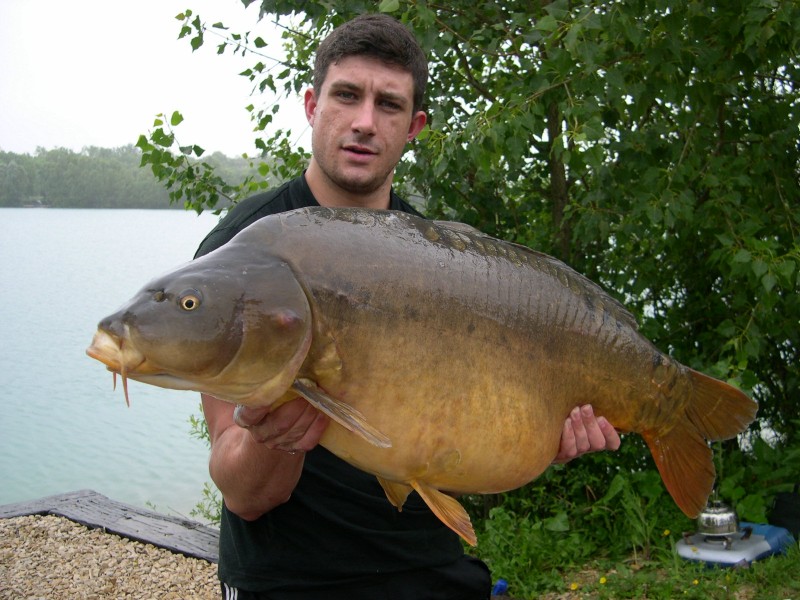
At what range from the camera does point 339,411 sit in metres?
1.29

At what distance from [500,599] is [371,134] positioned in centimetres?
250

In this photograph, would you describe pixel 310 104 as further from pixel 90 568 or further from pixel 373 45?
pixel 90 568

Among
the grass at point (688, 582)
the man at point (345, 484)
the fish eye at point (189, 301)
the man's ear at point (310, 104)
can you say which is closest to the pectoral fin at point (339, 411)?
the fish eye at point (189, 301)

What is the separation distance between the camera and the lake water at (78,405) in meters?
6.45

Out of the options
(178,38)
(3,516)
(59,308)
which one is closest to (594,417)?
(178,38)

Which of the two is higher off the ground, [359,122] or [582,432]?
[359,122]

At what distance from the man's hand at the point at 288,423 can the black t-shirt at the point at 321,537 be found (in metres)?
0.46

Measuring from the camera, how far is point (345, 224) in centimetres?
141

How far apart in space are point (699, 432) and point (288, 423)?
1021mm

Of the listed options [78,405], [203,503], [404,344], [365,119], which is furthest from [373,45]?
[78,405]

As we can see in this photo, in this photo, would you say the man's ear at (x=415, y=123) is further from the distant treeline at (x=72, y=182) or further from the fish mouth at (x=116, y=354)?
the distant treeline at (x=72, y=182)

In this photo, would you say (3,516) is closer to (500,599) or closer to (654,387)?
(500,599)

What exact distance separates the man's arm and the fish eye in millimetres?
213

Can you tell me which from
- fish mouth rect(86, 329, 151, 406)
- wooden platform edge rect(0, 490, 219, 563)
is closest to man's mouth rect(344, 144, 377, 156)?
fish mouth rect(86, 329, 151, 406)
